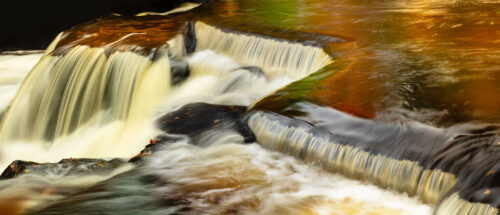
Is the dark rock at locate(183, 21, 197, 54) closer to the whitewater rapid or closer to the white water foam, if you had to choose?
the whitewater rapid

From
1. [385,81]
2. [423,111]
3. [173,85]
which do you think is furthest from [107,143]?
[423,111]

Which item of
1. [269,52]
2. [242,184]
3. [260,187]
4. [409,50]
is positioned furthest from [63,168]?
[409,50]

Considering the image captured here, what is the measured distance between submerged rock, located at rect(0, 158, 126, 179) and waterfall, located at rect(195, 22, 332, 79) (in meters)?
3.00

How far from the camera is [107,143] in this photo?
6.83m

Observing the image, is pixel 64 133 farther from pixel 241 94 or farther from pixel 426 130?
pixel 426 130

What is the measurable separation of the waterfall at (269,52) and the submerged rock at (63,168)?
300 cm

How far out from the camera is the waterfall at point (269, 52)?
7.29 meters

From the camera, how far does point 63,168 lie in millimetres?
4715

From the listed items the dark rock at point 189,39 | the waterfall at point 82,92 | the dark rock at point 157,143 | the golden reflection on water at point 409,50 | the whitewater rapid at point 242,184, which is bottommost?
the waterfall at point 82,92

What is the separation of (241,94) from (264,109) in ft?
6.69

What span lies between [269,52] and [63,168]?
3913mm

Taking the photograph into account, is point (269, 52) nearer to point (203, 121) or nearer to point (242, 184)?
point (203, 121)

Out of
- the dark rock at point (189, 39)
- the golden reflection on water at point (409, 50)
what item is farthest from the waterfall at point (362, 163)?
the dark rock at point (189, 39)

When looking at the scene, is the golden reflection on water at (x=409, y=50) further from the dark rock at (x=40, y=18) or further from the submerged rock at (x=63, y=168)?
the dark rock at (x=40, y=18)
